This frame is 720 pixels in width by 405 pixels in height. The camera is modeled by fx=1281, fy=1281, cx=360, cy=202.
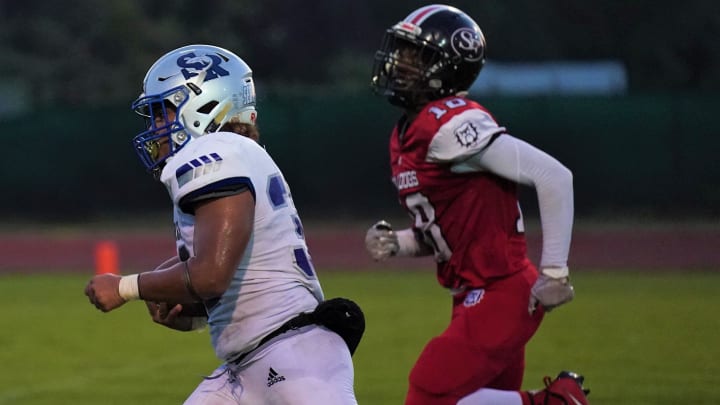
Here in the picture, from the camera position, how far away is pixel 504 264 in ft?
15.4

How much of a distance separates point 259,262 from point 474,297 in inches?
40.9

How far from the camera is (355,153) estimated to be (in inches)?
864

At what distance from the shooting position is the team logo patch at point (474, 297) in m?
4.70

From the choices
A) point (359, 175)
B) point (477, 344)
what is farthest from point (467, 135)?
point (359, 175)

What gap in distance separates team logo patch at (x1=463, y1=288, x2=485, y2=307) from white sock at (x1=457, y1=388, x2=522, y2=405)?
0.32 meters

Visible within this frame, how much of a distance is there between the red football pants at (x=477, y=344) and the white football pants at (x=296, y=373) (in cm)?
63

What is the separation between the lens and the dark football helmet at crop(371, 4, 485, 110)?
4812mm

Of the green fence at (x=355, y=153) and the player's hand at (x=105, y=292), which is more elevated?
the player's hand at (x=105, y=292)

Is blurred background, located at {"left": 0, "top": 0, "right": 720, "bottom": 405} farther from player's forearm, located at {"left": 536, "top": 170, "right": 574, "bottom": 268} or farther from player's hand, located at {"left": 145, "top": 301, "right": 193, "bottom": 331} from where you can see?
player's hand, located at {"left": 145, "top": 301, "right": 193, "bottom": 331}

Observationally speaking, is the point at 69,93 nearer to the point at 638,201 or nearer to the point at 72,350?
the point at 638,201

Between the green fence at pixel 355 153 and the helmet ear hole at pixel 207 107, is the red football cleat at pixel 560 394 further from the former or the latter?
the green fence at pixel 355 153

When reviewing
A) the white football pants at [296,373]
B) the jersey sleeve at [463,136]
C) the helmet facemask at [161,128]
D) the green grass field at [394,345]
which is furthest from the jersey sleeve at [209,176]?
the green grass field at [394,345]

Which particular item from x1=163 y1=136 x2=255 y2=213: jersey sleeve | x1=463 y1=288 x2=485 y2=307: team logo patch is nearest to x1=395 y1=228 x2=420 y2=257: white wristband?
x1=463 y1=288 x2=485 y2=307: team logo patch

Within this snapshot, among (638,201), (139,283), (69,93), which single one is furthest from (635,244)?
(69,93)
